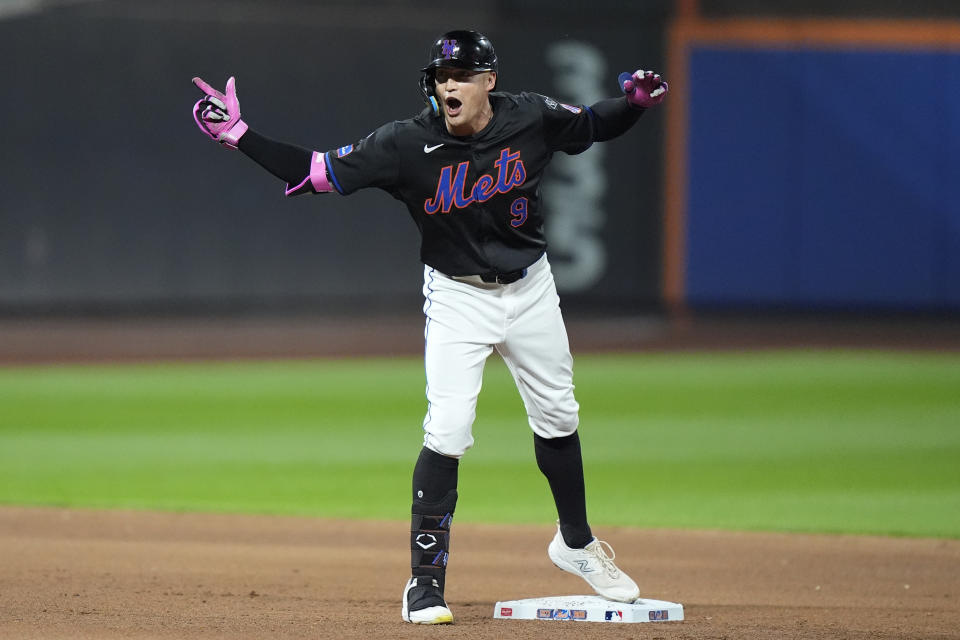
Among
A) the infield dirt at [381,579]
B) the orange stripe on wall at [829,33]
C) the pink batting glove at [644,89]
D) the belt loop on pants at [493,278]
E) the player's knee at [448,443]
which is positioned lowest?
the infield dirt at [381,579]

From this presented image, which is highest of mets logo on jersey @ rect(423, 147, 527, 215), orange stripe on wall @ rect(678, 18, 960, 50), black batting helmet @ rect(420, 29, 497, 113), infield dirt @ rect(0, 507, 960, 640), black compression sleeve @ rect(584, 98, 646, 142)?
orange stripe on wall @ rect(678, 18, 960, 50)

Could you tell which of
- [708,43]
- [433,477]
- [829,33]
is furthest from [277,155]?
[829,33]

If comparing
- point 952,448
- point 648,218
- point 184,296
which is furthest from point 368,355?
point 952,448

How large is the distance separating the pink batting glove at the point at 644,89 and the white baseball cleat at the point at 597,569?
4.77 ft

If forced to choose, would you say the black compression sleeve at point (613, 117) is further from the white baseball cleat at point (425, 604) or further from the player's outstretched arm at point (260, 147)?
the white baseball cleat at point (425, 604)

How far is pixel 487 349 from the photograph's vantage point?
4387 millimetres

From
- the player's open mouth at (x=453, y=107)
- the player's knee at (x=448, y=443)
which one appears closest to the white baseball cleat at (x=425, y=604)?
the player's knee at (x=448, y=443)

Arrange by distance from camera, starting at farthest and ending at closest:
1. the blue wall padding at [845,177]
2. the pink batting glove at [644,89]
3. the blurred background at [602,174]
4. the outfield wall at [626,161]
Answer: the blue wall padding at [845,177] → the outfield wall at [626,161] → the blurred background at [602,174] → the pink batting glove at [644,89]

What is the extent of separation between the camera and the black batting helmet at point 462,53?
422cm

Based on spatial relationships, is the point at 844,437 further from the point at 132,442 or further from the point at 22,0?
the point at 22,0

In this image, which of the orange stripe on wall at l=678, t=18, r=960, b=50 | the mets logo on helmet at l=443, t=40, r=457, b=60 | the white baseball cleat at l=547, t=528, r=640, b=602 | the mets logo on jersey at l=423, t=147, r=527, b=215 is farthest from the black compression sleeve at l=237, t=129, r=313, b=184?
the orange stripe on wall at l=678, t=18, r=960, b=50

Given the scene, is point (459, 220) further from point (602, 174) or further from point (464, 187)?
point (602, 174)

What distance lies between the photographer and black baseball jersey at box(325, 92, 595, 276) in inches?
169

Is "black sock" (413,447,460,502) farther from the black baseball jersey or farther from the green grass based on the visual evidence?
the green grass
